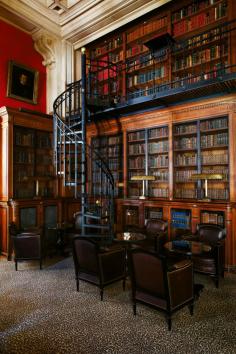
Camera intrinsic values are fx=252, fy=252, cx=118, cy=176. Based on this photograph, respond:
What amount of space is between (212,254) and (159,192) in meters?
1.99

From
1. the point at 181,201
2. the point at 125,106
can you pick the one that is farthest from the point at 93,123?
the point at 181,201

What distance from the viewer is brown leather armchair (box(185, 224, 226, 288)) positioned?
12.1ft

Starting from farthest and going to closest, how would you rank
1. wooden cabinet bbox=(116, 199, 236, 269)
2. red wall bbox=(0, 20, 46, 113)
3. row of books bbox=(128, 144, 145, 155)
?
red wall bbox=(0, 20, 46, 113), row of books bbox=(128, 144, 145, 155), wooden cabinet bbox=(116, 199, 236, 269)

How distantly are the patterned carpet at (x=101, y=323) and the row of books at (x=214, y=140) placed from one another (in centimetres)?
245

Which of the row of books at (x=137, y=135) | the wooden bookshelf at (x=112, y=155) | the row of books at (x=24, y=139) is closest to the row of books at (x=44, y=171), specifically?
the row of books at (x=24, y=139)

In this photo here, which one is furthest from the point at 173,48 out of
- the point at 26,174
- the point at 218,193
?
the point at 26,174

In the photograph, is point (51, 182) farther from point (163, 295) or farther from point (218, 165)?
point (163, 295)

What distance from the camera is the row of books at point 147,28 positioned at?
18.9 ft

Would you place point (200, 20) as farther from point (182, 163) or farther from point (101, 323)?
point (101, 323)

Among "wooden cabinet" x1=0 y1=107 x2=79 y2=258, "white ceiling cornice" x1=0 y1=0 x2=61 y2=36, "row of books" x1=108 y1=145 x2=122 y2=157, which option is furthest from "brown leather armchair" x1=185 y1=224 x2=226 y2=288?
"white ceiling cornice" x1=0 y1=0 x2=61 y2=36

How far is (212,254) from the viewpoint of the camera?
382 cm

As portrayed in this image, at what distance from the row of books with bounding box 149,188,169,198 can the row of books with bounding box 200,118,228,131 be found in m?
1.50

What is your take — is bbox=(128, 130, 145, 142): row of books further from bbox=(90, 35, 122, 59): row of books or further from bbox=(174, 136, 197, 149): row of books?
bbox=(90, 35, 122, 59): row of books

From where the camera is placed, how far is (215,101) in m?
4.63
